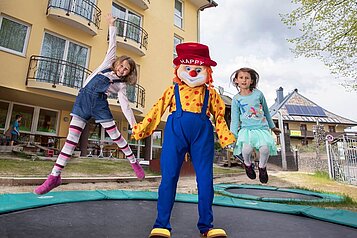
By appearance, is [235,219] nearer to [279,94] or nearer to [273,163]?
[273,163]

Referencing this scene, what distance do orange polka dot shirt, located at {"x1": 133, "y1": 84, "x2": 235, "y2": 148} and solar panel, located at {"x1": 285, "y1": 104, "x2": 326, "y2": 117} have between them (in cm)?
2917

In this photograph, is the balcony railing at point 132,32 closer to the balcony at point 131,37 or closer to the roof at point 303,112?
the balcony at point 131,37

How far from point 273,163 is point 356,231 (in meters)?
12.3

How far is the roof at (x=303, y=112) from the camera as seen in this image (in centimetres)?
2835

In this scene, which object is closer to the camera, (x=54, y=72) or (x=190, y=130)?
(x=190, y=130)

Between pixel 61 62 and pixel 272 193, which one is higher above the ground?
pixel 61 62

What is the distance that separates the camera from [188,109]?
205 centimetres

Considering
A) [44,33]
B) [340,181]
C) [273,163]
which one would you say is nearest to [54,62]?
[44,33]

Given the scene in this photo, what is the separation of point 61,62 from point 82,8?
2183mm

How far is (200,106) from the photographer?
82.4 inches

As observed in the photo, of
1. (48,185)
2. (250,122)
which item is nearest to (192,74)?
(250,122)

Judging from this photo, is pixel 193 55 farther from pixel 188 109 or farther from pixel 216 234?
pixel 216 234

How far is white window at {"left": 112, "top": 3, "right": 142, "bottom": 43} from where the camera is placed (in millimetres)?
10047

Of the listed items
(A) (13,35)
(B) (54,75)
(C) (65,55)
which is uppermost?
(A) (13,35)
